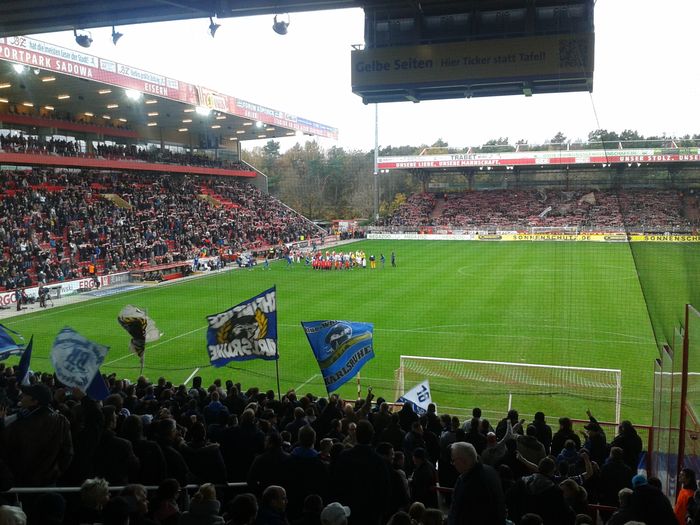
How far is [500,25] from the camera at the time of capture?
6262 millimetres

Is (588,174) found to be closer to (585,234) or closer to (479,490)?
(585,234)

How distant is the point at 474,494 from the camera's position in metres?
3.06

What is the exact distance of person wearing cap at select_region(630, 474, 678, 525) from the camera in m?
3.20

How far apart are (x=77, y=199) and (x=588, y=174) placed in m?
39.7

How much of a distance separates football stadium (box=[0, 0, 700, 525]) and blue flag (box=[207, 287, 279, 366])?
0.03 m

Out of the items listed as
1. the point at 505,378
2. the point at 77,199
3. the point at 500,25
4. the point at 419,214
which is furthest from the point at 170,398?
the point at 419,214

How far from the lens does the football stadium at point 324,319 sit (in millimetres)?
3777

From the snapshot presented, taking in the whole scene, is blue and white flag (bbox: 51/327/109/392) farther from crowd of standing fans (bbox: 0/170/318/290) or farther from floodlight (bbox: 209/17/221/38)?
crowd of standing fans (bbox: 0/170/318/290)

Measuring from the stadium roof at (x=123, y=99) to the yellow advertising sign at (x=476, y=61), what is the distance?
20735mm

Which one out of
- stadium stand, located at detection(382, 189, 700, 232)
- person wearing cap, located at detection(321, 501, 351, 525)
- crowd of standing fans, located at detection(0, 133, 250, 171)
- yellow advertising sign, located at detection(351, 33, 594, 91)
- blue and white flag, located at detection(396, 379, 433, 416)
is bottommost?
blue and white flag, located at detection(396, 379, 433, 416)

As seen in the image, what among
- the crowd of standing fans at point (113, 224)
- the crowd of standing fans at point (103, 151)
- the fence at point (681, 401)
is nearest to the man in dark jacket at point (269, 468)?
the fence at point (681, 401)

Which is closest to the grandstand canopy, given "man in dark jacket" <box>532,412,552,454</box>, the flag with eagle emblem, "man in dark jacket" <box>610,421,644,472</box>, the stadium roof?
the flag with eagle emblem

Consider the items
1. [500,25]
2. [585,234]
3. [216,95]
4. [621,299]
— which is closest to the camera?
[500,25]

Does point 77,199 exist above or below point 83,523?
above
